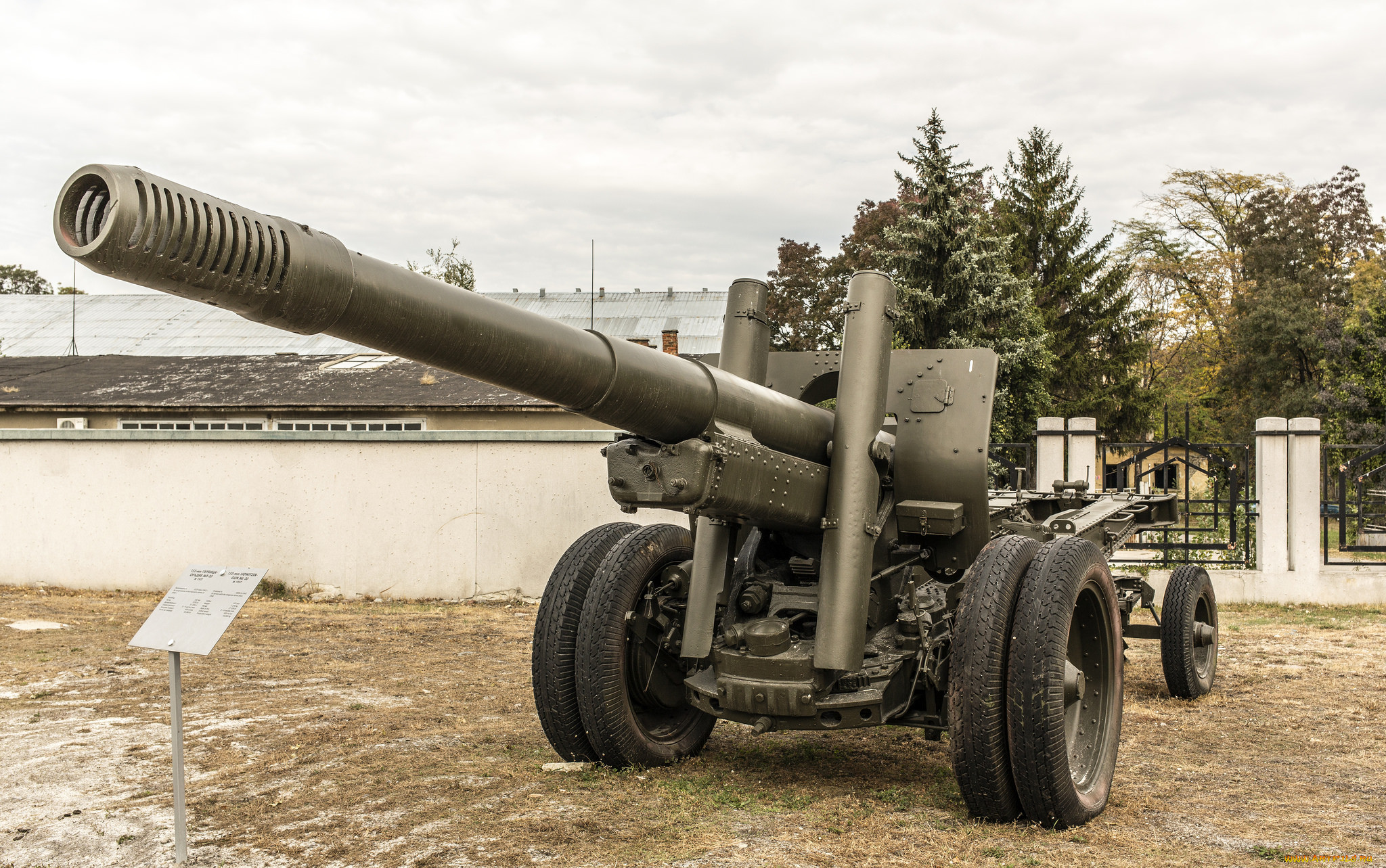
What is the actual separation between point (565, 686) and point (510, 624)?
5807mm

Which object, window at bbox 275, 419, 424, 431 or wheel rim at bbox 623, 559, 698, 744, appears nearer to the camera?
wheel rim at bbox 623, 559, 698, 744

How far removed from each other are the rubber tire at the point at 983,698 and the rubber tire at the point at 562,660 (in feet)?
6.01

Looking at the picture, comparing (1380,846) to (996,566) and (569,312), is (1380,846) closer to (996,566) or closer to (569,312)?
(996,566)

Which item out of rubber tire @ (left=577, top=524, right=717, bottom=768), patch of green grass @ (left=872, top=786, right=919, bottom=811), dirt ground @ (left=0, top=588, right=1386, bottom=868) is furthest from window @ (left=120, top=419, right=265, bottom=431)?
patch of green grass @ (left=872, top=786, right=919, bottom=811)

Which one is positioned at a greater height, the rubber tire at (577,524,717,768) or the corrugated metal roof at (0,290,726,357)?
the corrugated metal roof at (0,290,726,357)

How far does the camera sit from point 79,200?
2557 millimetres

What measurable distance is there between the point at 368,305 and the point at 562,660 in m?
2.56

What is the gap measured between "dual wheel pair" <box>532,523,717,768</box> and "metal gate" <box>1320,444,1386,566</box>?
880cm

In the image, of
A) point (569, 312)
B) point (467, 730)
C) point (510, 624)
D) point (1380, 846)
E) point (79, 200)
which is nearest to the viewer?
point (79, 200)

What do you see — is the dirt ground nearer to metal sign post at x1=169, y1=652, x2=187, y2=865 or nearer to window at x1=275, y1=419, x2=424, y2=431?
metal sign post at x1=169, y1=652, x2=187, y2=865

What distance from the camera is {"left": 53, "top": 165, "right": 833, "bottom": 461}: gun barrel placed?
2.53 m

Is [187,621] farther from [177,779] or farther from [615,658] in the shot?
[615,658]

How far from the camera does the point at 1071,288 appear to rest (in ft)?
102

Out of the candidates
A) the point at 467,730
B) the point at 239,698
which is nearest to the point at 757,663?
the point at 467,730
